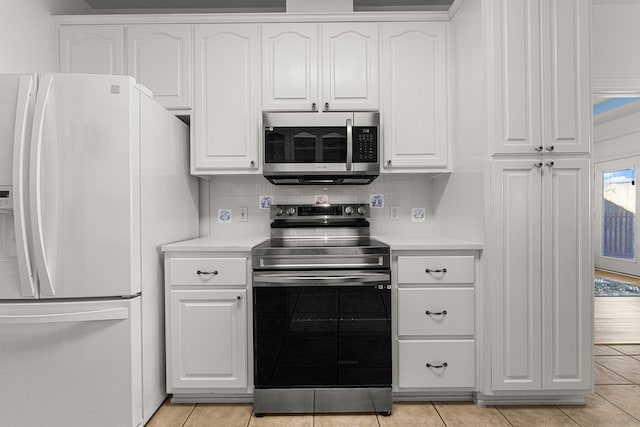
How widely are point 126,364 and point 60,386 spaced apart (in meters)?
0.31

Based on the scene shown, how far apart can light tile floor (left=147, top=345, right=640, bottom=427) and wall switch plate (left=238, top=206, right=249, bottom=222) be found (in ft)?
4.17

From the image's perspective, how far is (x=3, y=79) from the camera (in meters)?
1.66

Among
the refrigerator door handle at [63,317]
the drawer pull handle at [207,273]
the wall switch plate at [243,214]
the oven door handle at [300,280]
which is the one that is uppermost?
the wall switch plate at [243,214]

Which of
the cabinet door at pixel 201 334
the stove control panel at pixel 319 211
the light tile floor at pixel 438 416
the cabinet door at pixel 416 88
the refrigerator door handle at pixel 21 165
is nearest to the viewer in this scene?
the refrigerator door handle at pixel 21 165

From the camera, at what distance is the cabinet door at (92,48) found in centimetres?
251

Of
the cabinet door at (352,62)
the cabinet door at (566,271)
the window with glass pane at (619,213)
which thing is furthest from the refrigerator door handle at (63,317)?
the window with glass pane at (619,213)

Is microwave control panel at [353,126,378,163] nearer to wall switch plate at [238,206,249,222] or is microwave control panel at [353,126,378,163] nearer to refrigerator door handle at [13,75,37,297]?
wall switch plate at [238,206,249,222]

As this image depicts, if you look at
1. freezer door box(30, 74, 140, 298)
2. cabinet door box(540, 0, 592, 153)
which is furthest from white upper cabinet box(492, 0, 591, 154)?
freezer door box(30, 74, 140, 298)

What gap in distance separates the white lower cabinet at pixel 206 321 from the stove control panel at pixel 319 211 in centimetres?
75

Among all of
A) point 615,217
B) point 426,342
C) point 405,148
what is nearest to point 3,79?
point 405,148

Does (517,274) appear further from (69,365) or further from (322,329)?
(69,365)

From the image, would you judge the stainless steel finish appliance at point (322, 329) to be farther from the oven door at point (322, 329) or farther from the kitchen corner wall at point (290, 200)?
the kitchen corner wall at point (290, 200)

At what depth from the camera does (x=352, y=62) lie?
2.53 meters

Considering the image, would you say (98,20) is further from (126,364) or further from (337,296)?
(337,296)
